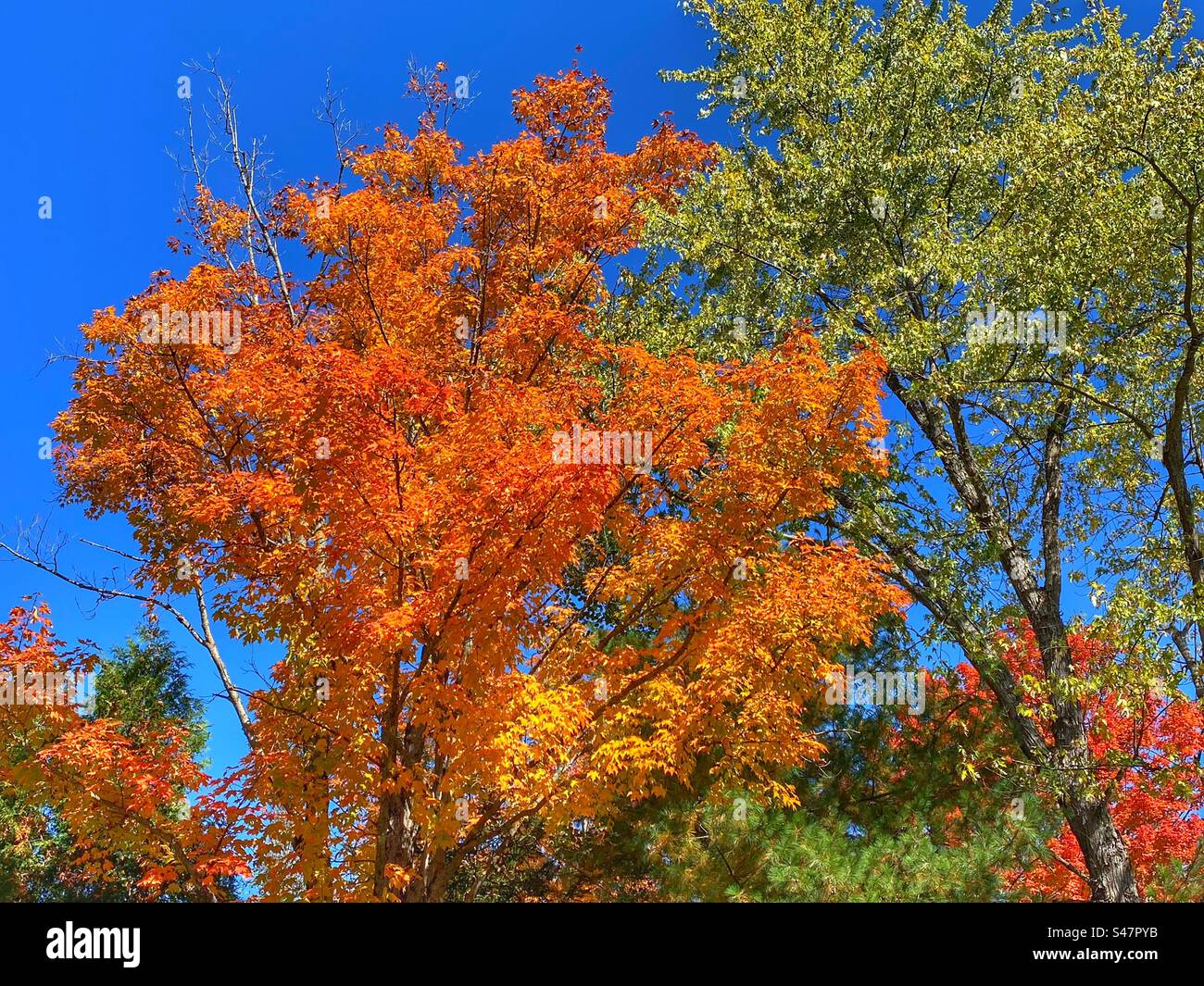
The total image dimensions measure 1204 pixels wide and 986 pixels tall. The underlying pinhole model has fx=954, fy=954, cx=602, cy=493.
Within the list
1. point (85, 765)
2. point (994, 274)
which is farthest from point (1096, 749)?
point (85, 765)

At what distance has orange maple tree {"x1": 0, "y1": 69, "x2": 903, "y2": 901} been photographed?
866 cm

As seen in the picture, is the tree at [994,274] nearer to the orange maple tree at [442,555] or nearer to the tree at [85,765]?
the orange maple tree at [442,555]

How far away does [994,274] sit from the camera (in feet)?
42.9

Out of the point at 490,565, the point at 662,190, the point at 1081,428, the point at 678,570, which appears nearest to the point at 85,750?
the point at 490,565

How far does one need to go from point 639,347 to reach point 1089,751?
792cm

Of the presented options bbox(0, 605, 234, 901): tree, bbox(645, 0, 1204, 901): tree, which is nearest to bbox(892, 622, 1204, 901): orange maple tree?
bbox(645, 0, 1204, 901): tree

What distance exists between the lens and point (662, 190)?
52.5 ft

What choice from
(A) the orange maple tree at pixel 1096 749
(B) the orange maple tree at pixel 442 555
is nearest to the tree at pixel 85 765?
(B) the orange maple tree at pixel 442 555

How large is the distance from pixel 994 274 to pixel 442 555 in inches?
354

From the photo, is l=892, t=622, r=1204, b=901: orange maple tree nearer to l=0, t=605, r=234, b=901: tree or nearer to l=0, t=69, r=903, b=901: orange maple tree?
l=0, t=69, r=903, b=901: orange maple tree

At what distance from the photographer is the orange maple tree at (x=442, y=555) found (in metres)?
8.66

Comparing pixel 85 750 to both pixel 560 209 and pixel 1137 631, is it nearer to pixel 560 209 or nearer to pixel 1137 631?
pixel 560 209

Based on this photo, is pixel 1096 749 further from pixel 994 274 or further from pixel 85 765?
pixel 85 765

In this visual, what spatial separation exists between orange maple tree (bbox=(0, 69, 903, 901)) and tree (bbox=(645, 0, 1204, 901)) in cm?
245
